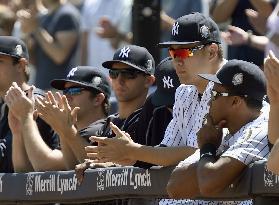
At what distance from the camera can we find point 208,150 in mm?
5578

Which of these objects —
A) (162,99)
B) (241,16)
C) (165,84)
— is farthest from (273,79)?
(241,16)

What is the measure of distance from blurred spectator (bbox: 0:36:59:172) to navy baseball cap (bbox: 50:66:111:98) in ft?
0.90

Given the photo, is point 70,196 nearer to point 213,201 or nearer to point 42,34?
point 213,201

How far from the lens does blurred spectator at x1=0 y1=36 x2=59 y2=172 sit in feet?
24.2

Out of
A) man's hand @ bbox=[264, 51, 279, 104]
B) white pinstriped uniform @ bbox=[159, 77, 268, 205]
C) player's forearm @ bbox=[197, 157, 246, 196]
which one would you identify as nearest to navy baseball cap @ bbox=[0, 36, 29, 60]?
white pinstriped uniform @ bbox=[159, 77, 268, 205]

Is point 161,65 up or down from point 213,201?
up

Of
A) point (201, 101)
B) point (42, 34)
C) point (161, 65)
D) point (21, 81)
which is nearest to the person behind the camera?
point (201, 101)

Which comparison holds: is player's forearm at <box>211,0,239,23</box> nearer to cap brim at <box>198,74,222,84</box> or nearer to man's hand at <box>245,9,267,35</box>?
man's hand at <box>245,9,267,35</box>

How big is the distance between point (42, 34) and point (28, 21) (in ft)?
0.80

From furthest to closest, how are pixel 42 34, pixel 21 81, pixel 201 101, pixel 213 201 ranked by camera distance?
1. pixel 42 34
2. pixel 21 81
3. pixel 201 101
4. pixel 213 201

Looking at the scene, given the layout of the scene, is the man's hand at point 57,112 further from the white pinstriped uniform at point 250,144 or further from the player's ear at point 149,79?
the white pinstriped uniform at point 250,144

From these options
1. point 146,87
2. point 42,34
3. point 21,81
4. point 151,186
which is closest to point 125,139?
point 151,186

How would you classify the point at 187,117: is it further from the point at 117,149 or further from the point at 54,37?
the point at 54,37

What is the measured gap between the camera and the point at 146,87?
285 inches
